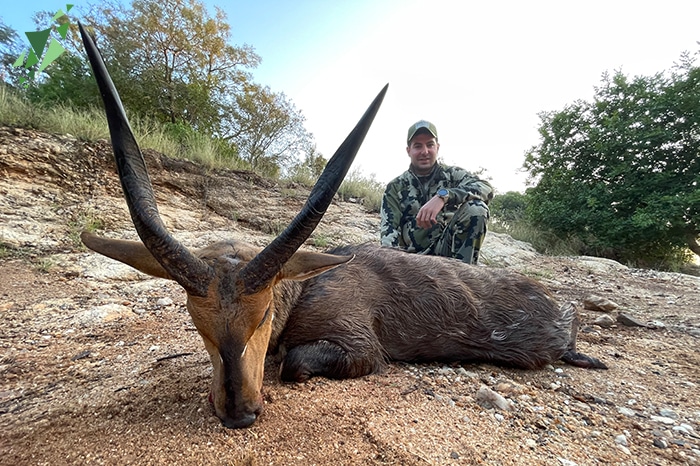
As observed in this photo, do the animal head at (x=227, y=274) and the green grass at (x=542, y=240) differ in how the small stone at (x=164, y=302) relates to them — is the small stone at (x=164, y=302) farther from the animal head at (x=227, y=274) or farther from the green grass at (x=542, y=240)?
the green grass at (x=542, y=240)

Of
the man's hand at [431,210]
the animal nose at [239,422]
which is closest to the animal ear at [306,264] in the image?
the animal nose at [239,422]

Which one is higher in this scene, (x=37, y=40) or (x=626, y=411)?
(x=37, y=40)

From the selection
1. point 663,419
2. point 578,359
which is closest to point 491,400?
point 663,419

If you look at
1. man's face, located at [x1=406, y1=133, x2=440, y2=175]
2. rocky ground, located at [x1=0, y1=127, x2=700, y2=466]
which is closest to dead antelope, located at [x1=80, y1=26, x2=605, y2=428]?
rocky ground, located at [x1=0, y1=127, x2=700, y2=466]

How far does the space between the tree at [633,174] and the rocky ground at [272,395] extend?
8725 mm

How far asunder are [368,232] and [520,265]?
4.12 m

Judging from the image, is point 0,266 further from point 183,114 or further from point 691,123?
point 691,123

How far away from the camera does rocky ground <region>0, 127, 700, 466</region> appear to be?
1.44 m

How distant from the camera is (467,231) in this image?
15.3 ft

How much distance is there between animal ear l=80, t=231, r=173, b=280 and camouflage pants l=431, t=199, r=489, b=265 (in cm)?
390

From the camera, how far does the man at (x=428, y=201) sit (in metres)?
4.67

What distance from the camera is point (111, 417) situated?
162 cm

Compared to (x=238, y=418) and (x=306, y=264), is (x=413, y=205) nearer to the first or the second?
(x=306, y=264)

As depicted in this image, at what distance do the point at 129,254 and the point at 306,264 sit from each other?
98 centimetres
